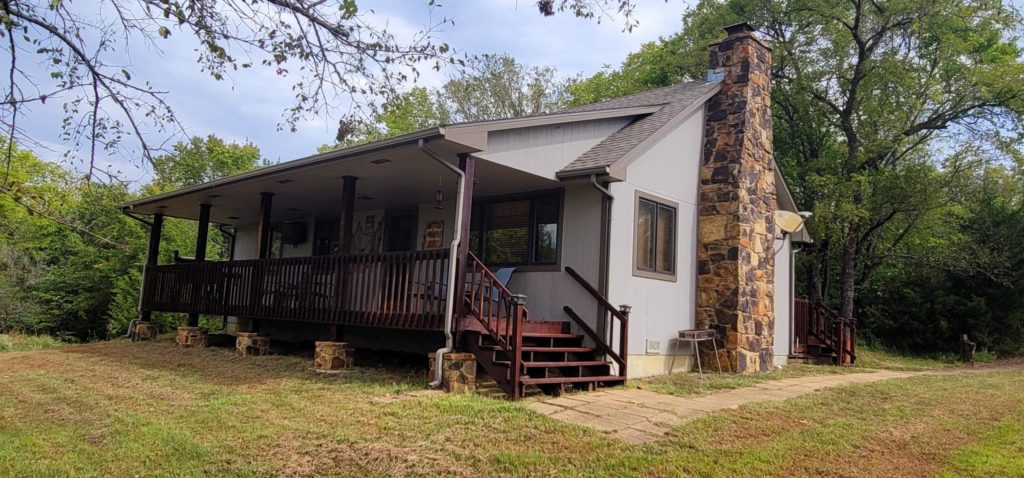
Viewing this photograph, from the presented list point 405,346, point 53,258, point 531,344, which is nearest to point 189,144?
point 531,344

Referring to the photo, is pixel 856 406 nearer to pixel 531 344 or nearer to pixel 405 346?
pixel 531 344

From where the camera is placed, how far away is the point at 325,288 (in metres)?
8.64

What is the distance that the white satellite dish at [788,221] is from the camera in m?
11.7

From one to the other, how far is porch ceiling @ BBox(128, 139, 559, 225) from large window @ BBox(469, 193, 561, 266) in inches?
10.1

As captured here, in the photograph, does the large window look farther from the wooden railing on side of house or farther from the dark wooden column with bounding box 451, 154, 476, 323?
the wooden railing on side of house

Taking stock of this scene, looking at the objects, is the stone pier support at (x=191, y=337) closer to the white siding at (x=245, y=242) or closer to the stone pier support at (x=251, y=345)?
the stone pier support at (x=251, y=345)

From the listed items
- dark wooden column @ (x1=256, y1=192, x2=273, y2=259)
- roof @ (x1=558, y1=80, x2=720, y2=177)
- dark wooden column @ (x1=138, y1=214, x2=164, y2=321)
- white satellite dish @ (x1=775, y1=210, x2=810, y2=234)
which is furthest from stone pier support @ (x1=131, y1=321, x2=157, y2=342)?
white satellite dish @ (x1=775, y1=210, x2=810, y2=234)

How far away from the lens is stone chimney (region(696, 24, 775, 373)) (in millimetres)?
9711

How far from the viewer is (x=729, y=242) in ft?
32.1

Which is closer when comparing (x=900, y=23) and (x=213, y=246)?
(x=900, y=23)

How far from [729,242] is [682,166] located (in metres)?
1.33

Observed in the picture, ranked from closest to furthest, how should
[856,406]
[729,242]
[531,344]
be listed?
[856,406] → [531,344] → [729,242]

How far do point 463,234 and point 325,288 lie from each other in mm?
2547

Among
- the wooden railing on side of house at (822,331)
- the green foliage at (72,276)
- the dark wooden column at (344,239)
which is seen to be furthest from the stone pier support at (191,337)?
the wooden railing on side of house at (822,331)
